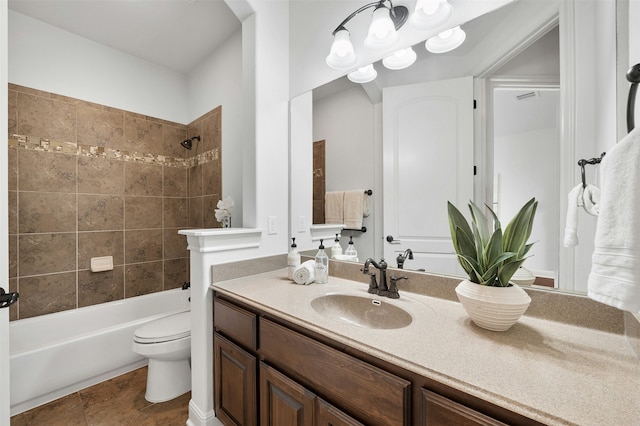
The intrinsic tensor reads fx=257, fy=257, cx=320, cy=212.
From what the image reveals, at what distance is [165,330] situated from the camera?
176 cm

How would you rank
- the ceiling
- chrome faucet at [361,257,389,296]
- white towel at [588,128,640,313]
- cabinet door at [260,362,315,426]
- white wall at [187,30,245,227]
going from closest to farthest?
1. white towel at [588,128,640,313]
2. cabinet door at [260,362,315,426]
3. chrome faucet at [361,257,389,296]
4. the ceiling
5. white wall at [187,30,245,227]

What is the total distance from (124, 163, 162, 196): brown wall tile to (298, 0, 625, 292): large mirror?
251cm

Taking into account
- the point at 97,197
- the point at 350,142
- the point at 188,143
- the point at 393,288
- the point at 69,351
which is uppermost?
the point at 188,143

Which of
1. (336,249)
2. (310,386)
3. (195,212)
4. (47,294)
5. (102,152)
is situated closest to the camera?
(310,386)

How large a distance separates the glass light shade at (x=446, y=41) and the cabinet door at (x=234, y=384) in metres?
1.61

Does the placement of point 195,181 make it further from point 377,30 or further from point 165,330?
point 377,30

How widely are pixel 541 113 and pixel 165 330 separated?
2335 millimetres

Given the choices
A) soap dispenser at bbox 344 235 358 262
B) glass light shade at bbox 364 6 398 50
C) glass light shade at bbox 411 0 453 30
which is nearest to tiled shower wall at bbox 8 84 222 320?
soap dispenser at bbox 344 235 358 262

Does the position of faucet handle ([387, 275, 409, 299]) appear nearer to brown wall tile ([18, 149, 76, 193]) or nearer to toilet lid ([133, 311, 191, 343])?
toilet lid ([133, 311, 191, 343])

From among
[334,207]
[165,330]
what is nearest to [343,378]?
[334,207]

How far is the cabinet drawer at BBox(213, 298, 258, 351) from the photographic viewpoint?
3.67 ft

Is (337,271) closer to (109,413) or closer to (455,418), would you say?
(455,418)

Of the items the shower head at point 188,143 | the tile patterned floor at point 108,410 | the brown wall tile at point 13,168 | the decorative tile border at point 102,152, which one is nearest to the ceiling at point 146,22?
the shower head at point 188,143

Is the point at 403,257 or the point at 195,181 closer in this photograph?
the point at 403,257
